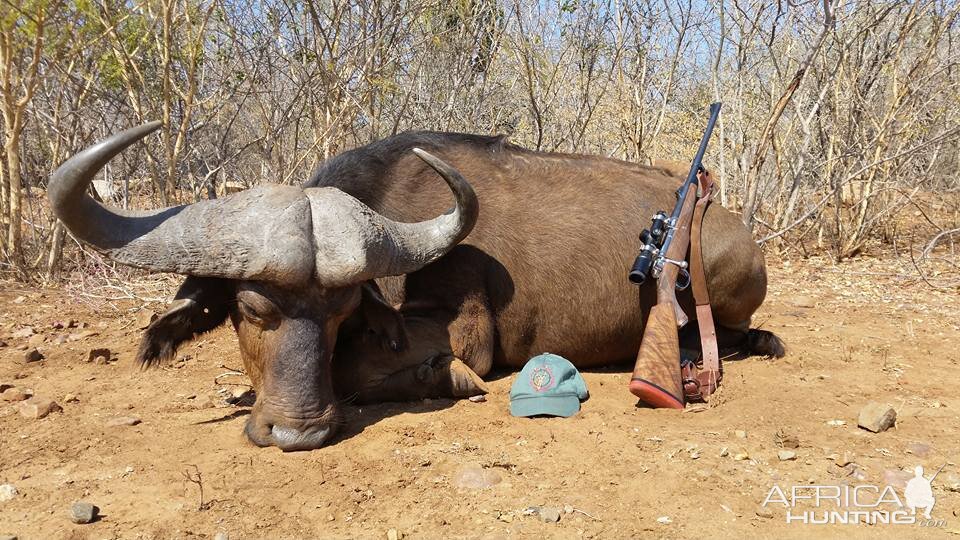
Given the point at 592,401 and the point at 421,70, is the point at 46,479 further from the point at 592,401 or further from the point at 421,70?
the point at 421,70

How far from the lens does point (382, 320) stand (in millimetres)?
4051

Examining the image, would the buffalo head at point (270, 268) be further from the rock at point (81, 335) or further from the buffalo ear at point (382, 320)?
the rock at point (81, 335)

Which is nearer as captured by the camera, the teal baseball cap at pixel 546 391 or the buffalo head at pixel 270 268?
the buffalo head at pixel 270 268

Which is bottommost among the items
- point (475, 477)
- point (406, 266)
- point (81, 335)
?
point (475, 477)

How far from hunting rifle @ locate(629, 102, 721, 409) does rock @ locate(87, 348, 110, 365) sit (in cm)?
351

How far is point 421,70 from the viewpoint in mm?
9398

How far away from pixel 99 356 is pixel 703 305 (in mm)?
4072

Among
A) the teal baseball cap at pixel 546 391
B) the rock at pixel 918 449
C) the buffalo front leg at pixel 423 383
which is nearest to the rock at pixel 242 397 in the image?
the buffalo front leg at pixel 423 383

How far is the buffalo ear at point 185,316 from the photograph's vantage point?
3.68 metres

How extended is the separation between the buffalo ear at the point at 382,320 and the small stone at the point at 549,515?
147 cm

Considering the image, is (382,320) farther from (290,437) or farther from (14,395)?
(14,395)

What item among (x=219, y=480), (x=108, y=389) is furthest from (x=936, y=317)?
(x=108, y=389)

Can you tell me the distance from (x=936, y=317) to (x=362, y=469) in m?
5.35

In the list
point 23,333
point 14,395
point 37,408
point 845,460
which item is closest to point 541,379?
point 845,460
